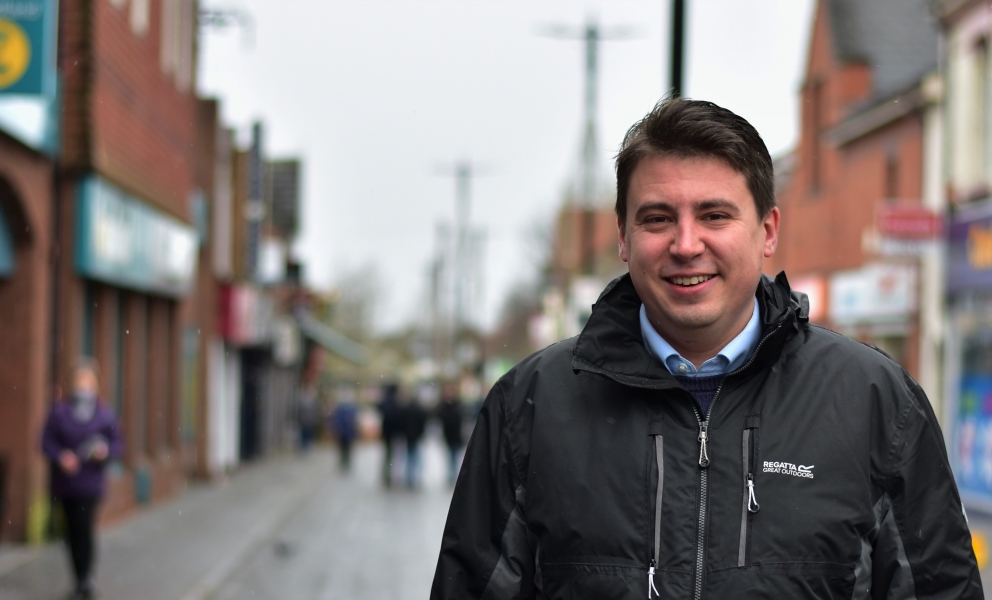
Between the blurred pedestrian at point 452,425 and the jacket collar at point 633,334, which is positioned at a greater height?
the jacket collar at point 633,334

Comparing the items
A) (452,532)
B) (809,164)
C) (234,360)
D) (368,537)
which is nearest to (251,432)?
(234,360)

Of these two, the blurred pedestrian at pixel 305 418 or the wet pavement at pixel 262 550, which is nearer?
the wet pavement at pixel 262 550

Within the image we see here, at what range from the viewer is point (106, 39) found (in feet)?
50.5

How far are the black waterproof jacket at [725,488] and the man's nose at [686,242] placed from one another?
0.20 m

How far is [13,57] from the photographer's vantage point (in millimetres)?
10961

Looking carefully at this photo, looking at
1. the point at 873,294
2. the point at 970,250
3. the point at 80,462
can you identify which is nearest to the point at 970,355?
the point at 970,250

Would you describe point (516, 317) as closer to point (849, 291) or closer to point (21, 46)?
point (849, 291)

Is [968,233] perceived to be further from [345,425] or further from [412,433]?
[345,425]

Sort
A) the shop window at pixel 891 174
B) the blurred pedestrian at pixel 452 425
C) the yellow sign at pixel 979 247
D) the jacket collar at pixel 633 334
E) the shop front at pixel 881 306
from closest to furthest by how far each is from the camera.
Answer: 1. the jacket collar at pixel 633 334
2. the yellow sign at pixel 979 247
3. the shop front at pixel 881 306
4. the blurred pedestrian at pixel 452 425
5. the shop window at pixel 891 174

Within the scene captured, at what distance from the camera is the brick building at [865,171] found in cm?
2286

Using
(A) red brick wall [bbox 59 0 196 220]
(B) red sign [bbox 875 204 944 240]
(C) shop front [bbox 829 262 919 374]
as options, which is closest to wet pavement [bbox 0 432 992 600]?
(B) red sign [bbox 875 204 944 240]

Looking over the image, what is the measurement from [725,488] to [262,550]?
12.2 metres

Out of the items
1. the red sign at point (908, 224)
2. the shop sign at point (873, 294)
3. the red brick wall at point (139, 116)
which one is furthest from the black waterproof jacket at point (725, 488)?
the shop sign at point (873, 294)

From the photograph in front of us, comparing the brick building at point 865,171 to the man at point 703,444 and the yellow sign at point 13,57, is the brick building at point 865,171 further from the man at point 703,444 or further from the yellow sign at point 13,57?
the man at point 703,444
